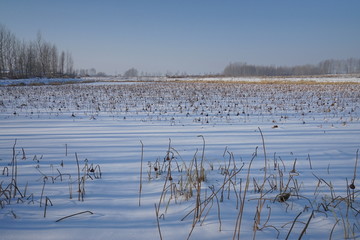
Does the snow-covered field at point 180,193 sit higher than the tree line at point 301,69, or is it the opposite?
the tree line at point 301,69

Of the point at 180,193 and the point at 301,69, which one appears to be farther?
the point at 301,69

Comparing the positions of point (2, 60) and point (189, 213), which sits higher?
point (2, 60)

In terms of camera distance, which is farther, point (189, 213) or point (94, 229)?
point (189, 213)

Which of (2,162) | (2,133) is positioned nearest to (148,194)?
(2,162)

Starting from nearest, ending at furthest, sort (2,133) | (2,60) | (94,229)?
(94,229) → (2,133) → (2,60)

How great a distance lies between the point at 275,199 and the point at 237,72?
131 meters

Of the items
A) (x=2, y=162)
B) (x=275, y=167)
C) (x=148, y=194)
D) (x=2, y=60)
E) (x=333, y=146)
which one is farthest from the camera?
(x=2, y=60)

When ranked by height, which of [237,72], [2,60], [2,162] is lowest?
[2,162]

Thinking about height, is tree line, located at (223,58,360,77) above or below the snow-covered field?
above

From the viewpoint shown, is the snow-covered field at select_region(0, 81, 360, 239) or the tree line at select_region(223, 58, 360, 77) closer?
the snow-covered field at select_region(0, 81, 360, 239)

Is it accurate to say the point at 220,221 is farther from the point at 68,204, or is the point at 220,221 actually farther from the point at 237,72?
the point at 237,72

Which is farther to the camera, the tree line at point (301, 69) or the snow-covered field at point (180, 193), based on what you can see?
the tree line at point (301, 69)

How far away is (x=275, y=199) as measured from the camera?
181 cm

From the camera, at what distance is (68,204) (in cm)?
180
